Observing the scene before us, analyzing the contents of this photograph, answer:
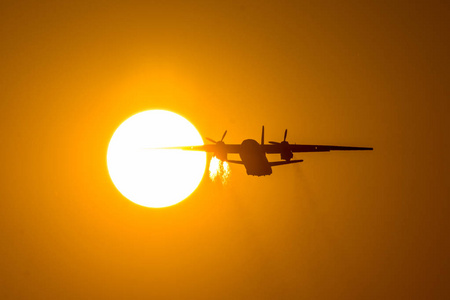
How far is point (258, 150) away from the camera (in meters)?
35.5

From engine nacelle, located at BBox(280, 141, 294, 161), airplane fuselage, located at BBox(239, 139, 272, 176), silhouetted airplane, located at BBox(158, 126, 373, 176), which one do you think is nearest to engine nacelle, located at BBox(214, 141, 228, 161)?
silhouetted airplane, located at BBox(158, 126, 373, 176)

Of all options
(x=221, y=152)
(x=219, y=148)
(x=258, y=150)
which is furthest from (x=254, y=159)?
(x=219, y=148)

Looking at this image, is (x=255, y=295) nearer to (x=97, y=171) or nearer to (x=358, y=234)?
(x=358, y=234)

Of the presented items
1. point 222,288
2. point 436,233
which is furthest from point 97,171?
point 436,233

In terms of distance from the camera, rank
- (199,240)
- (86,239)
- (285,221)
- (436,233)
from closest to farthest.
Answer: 1. (285,221)
2. (436,233)
3. (199,240)
4. (86,239)

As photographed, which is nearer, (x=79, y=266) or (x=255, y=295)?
(x=255, y=295)

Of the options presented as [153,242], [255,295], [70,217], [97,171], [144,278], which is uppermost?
[97,171]

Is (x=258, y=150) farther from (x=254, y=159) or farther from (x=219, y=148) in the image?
(x=219, y=148)

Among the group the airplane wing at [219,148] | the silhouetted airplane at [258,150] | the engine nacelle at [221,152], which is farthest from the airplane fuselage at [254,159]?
the engine nacelle at [221,152]

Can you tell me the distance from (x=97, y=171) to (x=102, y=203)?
8.43m

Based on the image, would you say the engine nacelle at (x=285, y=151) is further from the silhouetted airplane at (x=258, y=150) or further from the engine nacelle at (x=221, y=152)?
the engine nacelle at (x=221, y=152)

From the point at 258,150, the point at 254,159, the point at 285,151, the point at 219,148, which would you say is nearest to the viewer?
the point at 254,159

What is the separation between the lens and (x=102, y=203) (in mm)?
111688

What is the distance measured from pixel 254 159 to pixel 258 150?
83cm
